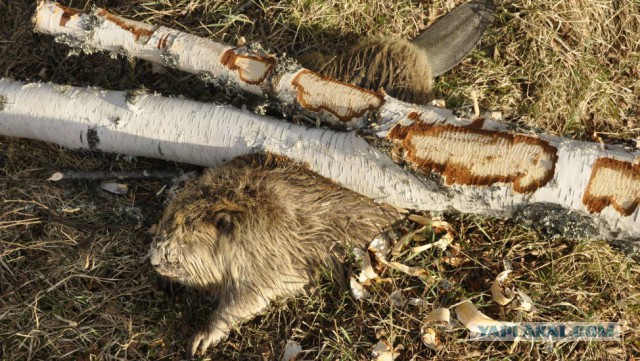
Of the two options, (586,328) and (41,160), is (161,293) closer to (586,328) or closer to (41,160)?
(41,160)

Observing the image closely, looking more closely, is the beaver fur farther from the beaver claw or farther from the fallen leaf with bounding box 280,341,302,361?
the beaver claw

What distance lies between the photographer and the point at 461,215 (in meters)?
2.85

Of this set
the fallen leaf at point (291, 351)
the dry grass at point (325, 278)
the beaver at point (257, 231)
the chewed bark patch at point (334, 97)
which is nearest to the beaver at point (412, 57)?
the dry grass at point (325, 278)

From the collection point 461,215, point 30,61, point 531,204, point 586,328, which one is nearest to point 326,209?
point 461,215

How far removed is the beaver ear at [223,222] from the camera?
2.65 meters

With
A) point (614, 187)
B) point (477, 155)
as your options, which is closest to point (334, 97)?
point (477, 155)

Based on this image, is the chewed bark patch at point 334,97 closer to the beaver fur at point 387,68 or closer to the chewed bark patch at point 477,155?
the chewed bark patch at point 477,155

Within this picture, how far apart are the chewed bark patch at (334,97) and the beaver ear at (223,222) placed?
2.13 feet

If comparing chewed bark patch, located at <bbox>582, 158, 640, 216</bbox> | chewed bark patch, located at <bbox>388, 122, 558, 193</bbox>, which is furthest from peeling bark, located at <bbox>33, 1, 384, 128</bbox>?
chewed bark patch, located at <bbox>582, 158, 640, 216</bbox>

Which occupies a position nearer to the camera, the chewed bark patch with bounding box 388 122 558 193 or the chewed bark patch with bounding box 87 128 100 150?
the chewed bark patch with bounding box 388 122 558 193

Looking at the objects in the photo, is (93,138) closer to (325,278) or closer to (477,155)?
(325,278)

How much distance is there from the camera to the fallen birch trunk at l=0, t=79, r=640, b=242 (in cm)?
229

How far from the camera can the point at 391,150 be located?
2494mm

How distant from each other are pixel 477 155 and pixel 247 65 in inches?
48.0
